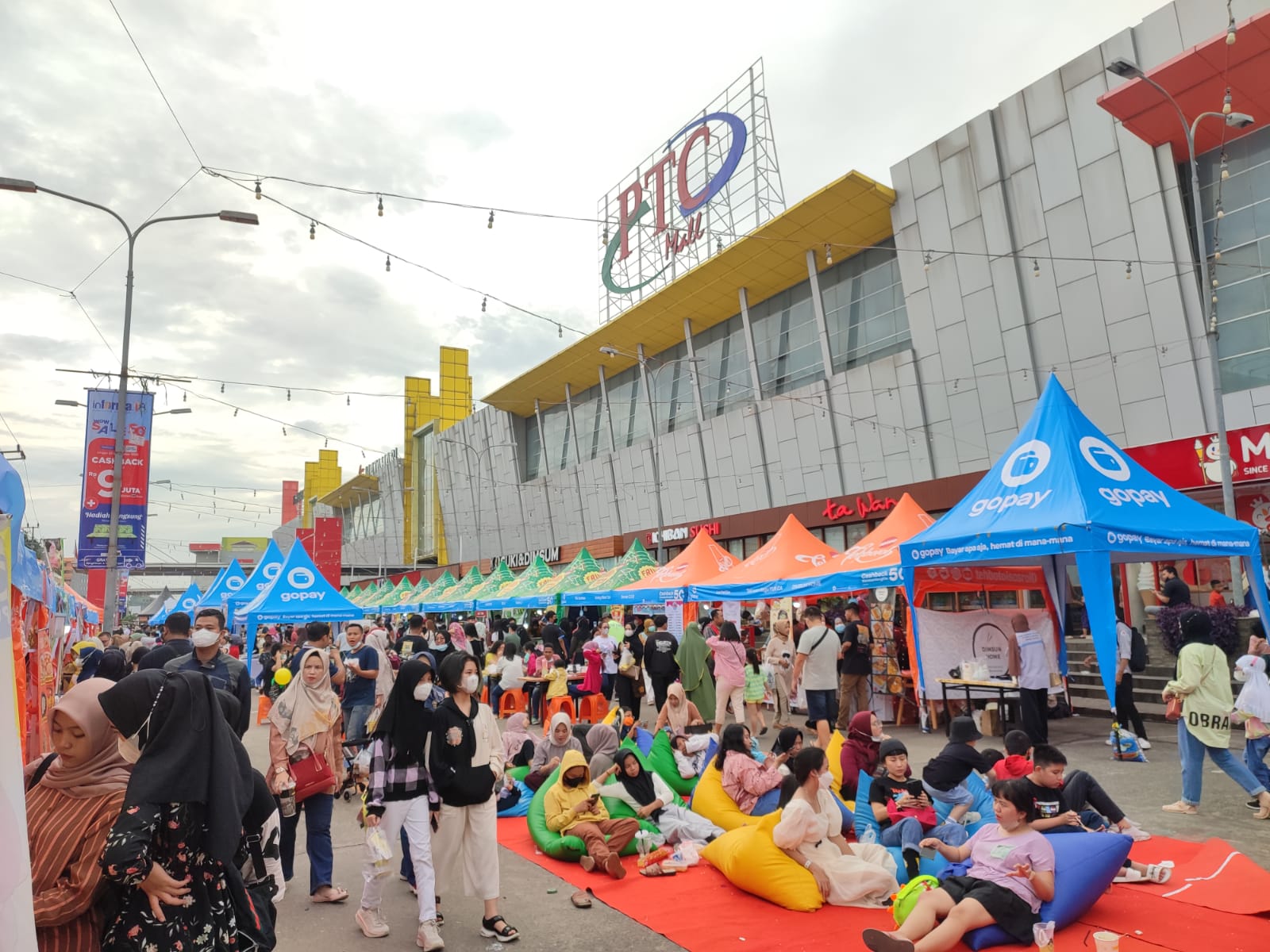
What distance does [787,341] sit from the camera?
2706cm

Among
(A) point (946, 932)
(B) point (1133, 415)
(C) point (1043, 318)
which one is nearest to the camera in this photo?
(A) point (946, 932)

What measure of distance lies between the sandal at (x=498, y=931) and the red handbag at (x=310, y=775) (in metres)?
1.48

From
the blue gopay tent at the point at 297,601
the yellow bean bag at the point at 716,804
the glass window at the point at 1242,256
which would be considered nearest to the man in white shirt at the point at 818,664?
the yellow bean bag at the point at 716,804

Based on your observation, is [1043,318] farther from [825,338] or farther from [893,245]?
[825,338]

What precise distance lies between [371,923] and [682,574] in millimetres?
11515

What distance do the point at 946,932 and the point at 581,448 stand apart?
34.3 metres

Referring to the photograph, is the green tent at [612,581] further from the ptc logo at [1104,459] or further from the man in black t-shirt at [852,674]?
the ptc logo at [1104,459]

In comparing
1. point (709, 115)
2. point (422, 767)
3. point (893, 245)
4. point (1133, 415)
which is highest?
point (709, 115)

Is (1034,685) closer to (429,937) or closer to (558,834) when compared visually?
(558,834)

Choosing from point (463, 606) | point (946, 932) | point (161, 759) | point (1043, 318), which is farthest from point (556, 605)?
point (161, 759)

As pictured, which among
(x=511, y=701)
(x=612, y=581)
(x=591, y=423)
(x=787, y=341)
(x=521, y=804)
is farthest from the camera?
(x=591, y=423)

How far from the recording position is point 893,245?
2273 cm

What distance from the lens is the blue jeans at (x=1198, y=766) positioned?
727 centimetres

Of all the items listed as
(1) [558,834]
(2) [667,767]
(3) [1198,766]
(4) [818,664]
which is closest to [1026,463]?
(3) [1198,766]
